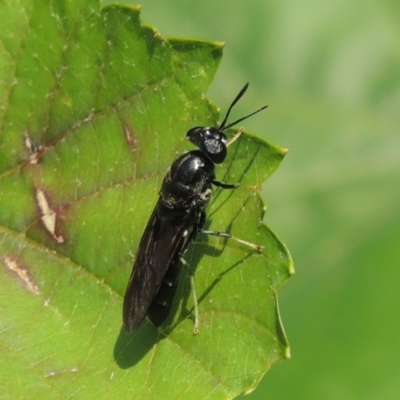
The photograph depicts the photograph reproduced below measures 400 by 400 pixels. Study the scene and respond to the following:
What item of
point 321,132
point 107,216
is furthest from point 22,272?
point 321,132

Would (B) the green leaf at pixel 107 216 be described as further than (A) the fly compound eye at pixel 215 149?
No

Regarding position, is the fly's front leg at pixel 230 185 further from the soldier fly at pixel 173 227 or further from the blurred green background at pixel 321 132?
the blurred green background at pixel 321 132

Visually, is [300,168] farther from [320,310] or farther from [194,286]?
[194,286]

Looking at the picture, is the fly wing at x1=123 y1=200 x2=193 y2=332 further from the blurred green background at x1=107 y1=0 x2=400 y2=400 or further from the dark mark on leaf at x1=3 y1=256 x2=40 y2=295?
the blurred green background at x1=107 y1=0 x2=400 y2=400

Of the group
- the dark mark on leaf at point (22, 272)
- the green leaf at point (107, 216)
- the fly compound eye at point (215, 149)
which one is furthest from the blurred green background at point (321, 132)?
the dark mark on leaf at point (22, 272)

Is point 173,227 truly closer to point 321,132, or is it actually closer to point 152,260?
point 152,260

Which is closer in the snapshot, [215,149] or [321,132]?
[215,149]
